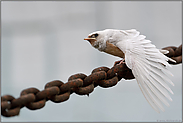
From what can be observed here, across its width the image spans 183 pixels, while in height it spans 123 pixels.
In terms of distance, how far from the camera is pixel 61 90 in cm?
72

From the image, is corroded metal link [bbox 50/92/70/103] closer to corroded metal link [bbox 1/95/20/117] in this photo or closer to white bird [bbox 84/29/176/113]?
corroded metal link [bbox 1/95/20/117]

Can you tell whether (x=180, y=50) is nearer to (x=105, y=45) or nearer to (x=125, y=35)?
(x=125, y=35)

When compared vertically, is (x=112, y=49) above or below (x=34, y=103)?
above

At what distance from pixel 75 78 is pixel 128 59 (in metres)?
0.28

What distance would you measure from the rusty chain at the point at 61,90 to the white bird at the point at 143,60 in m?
0.07

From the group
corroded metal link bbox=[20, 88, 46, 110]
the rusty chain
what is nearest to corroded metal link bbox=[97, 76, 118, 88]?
the rusty chain

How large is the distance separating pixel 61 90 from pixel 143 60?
0.44 meters

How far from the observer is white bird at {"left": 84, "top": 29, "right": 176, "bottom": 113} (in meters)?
0.85

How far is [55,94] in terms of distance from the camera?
27.2 inches

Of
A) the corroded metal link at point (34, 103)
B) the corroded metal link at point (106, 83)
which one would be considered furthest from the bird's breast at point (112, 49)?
the corroded metal link at point (34, 103)

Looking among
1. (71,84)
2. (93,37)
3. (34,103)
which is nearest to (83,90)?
(71,84)

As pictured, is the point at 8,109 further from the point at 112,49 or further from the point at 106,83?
the point at 112,49

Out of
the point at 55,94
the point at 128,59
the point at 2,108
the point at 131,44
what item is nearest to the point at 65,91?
the point at 55,94

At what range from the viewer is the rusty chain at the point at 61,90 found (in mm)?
616
